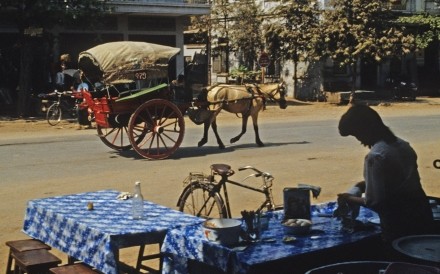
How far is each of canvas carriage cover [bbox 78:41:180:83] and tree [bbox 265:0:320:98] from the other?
17888mm

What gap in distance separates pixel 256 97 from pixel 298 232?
1130 centimetres

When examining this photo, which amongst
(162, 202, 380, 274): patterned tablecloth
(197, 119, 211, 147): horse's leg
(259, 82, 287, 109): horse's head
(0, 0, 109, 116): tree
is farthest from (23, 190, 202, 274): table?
(0, 0, 109, 116): tree

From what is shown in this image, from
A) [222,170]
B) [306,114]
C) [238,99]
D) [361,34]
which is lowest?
[306,114]

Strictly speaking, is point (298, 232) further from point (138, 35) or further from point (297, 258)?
point (138, 35)

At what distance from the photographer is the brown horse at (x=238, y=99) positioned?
51.7 ft

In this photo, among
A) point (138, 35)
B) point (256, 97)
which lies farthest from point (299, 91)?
point (256, 97)

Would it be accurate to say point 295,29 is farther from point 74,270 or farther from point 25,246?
point 74,270

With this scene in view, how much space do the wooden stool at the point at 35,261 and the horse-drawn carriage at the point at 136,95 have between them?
7.82 m

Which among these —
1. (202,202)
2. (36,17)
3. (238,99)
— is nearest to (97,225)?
(202,202)

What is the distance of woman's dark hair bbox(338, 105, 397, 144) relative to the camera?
195 inches

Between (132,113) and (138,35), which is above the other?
(138,35)

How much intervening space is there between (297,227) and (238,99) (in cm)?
1113

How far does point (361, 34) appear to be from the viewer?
101ft

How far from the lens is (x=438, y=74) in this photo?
41531 millimetres
